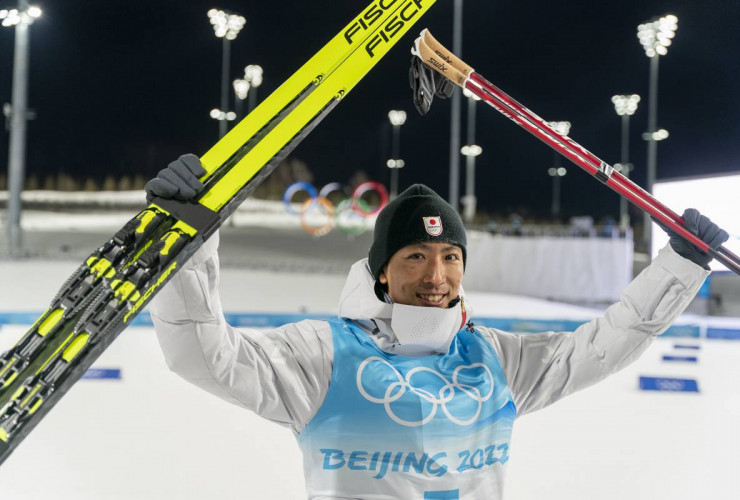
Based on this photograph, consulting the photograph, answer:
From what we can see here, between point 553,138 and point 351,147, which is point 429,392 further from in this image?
point 351,147

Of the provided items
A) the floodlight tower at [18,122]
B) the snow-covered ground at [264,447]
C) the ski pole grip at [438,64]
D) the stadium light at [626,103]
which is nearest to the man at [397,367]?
the ski pole grip at [438,64]

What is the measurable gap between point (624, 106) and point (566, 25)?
712 cm

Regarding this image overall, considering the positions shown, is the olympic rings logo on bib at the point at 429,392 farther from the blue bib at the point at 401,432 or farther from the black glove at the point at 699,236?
the black glove at the point at 699,236

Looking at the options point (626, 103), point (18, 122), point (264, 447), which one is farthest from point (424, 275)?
point (626, 103)

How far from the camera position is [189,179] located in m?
1.52

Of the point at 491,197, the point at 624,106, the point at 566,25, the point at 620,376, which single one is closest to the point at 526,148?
the point at 491,197

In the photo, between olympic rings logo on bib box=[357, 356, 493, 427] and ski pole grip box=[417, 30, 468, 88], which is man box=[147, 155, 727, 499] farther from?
ski pole grip box=[417, 30, 468, 88]

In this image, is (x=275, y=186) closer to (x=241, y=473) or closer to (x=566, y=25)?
(x=566, y=25)

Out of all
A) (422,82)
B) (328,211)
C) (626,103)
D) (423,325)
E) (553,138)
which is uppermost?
(626,103)

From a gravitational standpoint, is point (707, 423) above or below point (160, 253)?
below

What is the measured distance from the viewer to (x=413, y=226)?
1950 mm

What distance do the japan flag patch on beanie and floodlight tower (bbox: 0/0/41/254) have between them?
1455 centimetres

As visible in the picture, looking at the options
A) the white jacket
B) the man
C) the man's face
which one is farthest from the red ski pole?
the man's face

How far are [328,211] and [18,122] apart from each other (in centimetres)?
1670
